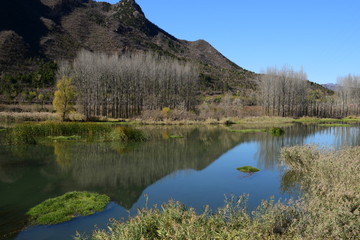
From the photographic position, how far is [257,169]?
52.6ft

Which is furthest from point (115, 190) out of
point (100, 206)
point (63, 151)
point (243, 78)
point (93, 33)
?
point (93, 33)

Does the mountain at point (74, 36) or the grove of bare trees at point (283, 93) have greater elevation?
the mountain at point (74, 36)

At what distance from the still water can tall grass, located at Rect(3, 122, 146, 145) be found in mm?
2264

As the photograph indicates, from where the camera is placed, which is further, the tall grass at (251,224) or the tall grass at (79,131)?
the tall grass at (79,131)

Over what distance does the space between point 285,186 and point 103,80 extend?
173ft

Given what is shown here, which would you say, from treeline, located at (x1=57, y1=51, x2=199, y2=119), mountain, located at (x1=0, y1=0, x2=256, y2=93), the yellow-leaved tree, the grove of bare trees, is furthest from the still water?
mountain, located at (x1=0, y1=0, x2=256, y2=93)

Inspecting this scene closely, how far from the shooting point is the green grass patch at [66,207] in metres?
8.99

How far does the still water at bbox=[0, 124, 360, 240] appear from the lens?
9.55 metres

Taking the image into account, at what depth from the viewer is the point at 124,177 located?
1409 centimetres

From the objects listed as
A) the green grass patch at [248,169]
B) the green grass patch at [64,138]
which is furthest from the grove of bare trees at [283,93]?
the green grass patch at [248,169]

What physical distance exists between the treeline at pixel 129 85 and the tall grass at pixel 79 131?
93.0 feet

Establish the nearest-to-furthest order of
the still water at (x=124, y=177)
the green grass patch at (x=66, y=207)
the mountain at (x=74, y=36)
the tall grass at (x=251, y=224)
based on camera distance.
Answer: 1. the tall grass at (x=251, y=224)
2. the green grass patch at (x=66, y=207)
3. the still water at (x=124, y=177)
4. the mountain at (x=74, y=36)

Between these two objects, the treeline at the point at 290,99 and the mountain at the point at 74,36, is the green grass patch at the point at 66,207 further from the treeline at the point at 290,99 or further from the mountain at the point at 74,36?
the mountain at the point at 74,36

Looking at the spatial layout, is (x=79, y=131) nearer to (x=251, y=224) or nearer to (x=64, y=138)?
(x=64, y=138)
